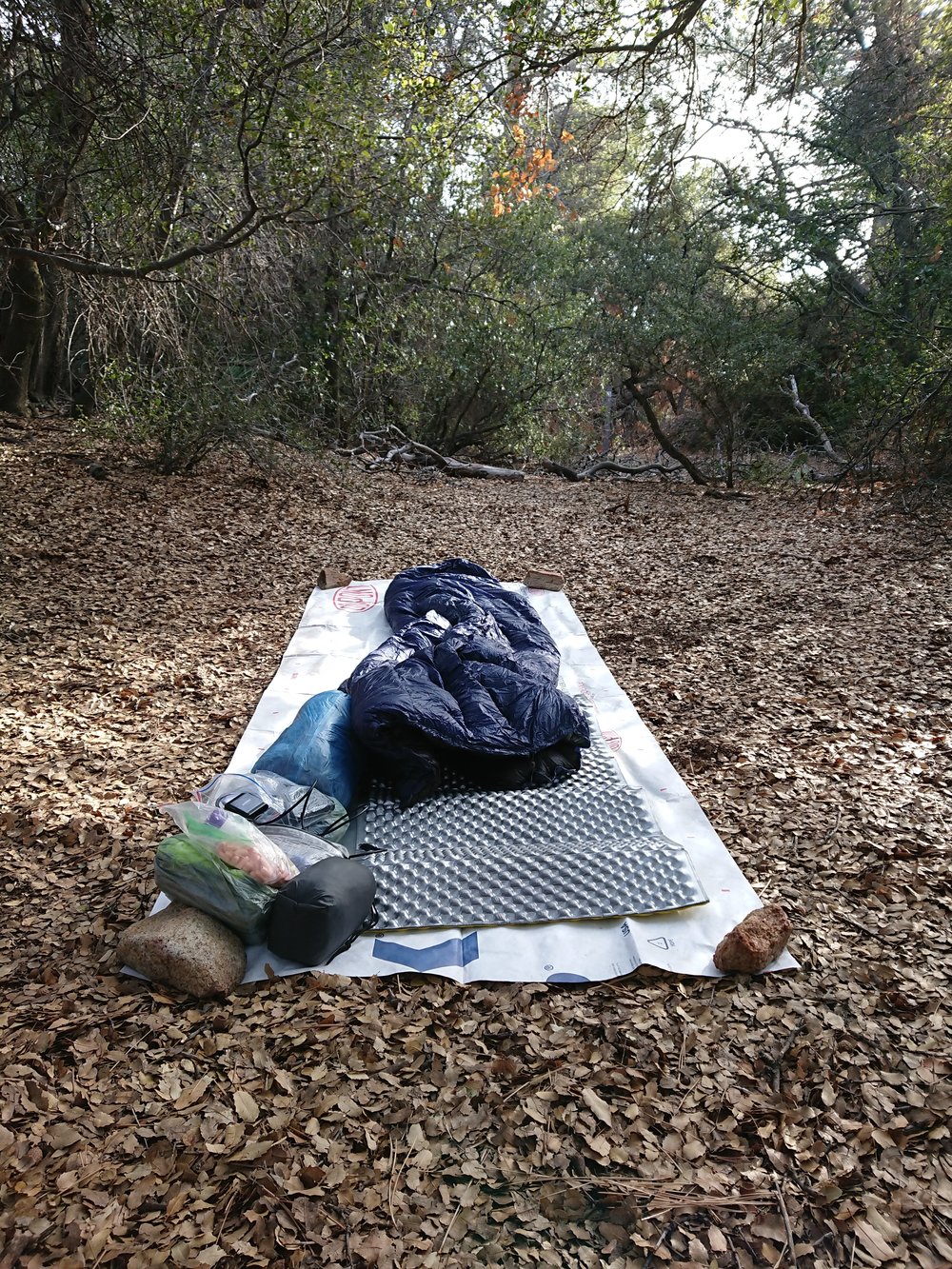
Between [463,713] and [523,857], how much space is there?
663mm

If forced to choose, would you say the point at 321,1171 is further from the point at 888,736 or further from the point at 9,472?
the point at 9,472

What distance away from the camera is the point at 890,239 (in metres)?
9.08

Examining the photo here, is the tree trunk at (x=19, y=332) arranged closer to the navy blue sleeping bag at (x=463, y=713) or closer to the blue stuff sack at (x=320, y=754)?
the navy blue sleeping bag at (x=463, y=713)

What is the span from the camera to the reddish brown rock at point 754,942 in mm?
1907

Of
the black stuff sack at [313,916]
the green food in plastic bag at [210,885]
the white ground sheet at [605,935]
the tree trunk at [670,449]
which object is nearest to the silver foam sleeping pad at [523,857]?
the white ground sheet at [605,935]

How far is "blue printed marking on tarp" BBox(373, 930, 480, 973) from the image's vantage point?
6.47ft

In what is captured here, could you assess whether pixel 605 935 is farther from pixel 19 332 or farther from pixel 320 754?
pixel 19 332

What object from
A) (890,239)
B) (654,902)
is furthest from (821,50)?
(654,902)

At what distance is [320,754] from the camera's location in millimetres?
2561

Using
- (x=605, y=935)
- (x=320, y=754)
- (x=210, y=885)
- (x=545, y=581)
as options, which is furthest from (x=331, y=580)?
(x=605, y=935)

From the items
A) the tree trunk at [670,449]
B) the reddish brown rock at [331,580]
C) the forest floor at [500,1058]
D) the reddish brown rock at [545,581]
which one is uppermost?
the tree trunk at [670,449]

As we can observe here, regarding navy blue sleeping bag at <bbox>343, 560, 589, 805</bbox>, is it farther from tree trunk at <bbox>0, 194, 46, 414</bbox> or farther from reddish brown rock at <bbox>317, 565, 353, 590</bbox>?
tree trunk at <bbox>0, 194, 46, 414</bbox>

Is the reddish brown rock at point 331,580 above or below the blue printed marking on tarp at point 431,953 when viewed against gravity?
above

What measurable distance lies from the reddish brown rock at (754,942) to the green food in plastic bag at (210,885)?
117 centimetres
